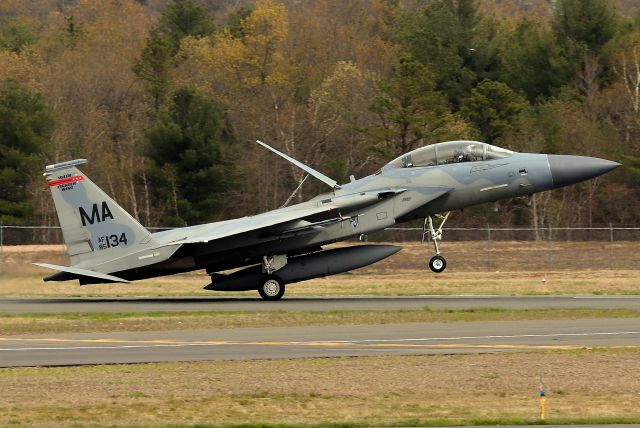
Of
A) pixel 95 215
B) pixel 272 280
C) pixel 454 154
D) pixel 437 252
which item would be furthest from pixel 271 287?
pixel 454 154

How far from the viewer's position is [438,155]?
28.9 metres

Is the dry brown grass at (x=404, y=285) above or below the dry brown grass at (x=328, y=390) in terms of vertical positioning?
above

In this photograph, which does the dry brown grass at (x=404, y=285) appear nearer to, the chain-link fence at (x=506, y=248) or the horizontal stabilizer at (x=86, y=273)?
the horizontal stabilizer at (x=86, y=273)

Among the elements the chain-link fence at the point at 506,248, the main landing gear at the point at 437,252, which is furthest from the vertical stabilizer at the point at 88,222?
the chain-link fence at the point at 506,248

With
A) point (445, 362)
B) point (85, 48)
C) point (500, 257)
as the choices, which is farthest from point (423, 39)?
point (445, 362)

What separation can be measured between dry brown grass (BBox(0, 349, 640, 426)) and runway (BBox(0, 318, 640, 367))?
37.7 inches

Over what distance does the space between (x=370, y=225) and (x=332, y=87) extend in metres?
39.2

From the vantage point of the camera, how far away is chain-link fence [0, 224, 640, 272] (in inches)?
1679

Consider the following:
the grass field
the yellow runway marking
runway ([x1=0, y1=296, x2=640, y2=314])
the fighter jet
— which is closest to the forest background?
runway ([x1=0, y1=296, x2=640, y2=314])

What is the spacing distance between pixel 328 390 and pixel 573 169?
14816mm

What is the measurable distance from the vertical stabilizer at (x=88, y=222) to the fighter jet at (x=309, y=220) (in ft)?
0.08

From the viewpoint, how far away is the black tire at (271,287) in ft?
95.8

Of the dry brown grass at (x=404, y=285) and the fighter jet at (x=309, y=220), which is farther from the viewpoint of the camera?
the dry brown grass at (x=404, y=285)

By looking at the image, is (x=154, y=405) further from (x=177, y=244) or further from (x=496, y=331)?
(x=177, y=244)
